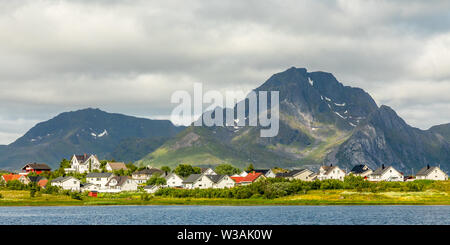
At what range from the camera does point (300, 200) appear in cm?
13525

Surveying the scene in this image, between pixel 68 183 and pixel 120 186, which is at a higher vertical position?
pixel 68 183

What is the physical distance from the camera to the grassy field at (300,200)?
130 meters

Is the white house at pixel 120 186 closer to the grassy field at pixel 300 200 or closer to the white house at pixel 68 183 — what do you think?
the white house at pixel 68 183

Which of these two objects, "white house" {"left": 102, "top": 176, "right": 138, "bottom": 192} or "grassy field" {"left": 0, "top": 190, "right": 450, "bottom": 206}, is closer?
"grassy field" {"left": 0, "top": 190, "right": 450, "bottom": 206}

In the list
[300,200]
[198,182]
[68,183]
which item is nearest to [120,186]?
[68,183]

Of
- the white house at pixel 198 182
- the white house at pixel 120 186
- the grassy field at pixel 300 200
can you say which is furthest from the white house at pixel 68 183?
the white house at pixel 198 182

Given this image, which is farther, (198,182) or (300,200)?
(198,182)

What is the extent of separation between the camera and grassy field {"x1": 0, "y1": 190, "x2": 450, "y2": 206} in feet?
426

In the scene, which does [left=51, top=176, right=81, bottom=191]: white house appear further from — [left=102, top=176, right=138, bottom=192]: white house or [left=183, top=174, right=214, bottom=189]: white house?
[left=183, top=174, right=214, bottom=189]: white house

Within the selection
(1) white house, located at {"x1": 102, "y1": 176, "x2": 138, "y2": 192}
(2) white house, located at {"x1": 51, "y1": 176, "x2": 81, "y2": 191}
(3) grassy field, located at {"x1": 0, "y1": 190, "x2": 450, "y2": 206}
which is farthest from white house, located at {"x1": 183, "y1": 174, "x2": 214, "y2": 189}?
(3) grassy field, located at {"x1": 0, "y1": 190, "x2": 450, "y2": 206}

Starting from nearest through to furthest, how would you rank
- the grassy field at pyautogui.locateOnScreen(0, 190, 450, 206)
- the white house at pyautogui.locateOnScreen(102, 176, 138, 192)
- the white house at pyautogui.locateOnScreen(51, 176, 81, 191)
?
the grassy field at pyautogui.locateOnScreen(0, 190, 450, 206) < the white house at pyautogui.locateOnScreen(51, 176, 81, 191) < the white house at pyautogui.locateOnScreen(102, 176, 138, 192)

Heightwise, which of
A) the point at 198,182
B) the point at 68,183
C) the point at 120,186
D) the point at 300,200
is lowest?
the point at 300,200

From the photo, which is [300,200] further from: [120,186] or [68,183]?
A: [68,183]
